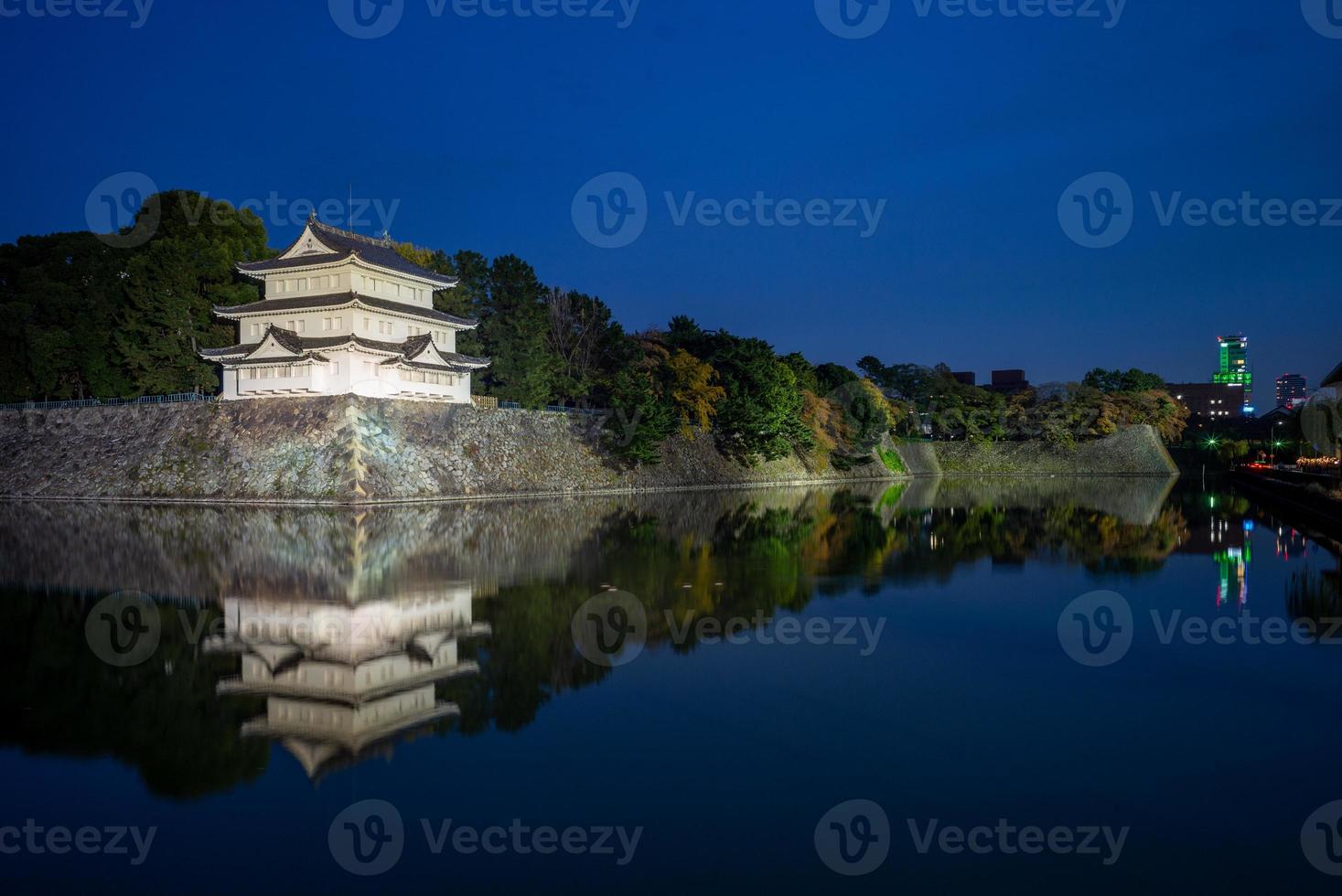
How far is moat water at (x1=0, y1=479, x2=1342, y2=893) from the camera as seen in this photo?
5.28 meters

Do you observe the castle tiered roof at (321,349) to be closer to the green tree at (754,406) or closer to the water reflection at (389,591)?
the water reflection at (389,591)

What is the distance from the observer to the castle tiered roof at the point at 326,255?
38.9 metres

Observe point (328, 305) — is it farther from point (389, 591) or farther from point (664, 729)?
point (664, 729)

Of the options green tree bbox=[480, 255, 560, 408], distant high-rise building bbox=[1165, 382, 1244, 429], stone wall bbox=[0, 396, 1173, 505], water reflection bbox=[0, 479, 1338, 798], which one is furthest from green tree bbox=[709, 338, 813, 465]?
distant high-rise building bbox=[1165, 382, 1244, 429]

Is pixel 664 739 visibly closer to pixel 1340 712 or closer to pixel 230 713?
pixel 230 713

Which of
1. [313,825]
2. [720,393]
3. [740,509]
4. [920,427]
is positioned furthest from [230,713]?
[920,427]

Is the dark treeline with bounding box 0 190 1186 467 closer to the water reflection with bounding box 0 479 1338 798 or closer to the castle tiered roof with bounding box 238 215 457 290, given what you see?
the castle tiered roof with bounding box 238 215 457 290

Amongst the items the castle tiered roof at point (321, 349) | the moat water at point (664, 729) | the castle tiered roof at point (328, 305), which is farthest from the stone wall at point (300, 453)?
the moat water at point (664, 729)

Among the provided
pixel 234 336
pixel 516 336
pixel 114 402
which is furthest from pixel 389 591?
pixel 114 402

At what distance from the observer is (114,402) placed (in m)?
42.9

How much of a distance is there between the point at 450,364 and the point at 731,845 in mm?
37178

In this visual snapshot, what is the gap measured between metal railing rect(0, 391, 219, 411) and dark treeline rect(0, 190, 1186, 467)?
0.47 meters

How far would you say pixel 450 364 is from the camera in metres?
40.5

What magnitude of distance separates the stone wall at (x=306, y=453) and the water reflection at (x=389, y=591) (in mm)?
4046
